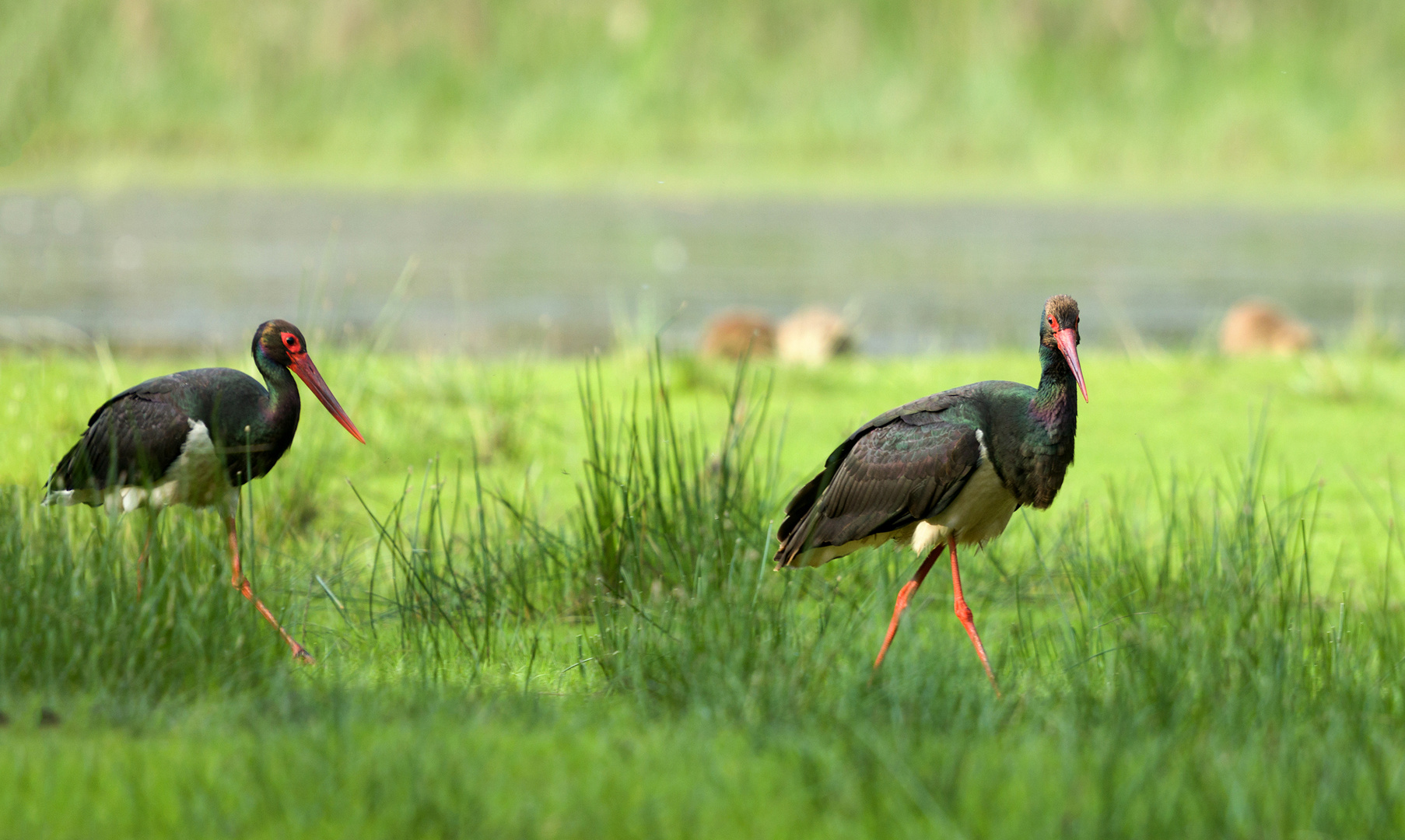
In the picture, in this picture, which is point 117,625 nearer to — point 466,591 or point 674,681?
point 466,591

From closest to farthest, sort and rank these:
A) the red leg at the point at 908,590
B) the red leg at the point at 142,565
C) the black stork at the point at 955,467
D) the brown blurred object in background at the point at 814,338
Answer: the red leg at the point at 142,565 < the black stork at the point at 955,467 < the red leg at the point at 908,590 < the brown blurred object in background at the point at 814,338

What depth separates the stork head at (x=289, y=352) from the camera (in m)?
5.51

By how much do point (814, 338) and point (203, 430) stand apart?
792 cm

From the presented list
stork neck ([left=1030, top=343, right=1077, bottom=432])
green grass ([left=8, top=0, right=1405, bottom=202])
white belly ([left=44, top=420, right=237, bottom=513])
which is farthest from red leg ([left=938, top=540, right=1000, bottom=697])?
green grass ([left=8, top=0, right=1405, bottom=202])

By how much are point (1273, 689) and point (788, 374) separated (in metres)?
6.71

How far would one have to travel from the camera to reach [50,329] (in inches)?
558

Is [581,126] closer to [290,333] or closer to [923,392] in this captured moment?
[923,392]

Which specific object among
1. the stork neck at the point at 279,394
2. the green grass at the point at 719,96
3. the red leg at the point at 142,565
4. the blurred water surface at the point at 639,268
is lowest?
the red leg at the point at 142,565

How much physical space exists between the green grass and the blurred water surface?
6.76 metres

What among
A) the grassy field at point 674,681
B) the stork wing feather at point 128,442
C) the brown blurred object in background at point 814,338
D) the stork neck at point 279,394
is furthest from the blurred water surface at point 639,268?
the grassy field at point 674,681

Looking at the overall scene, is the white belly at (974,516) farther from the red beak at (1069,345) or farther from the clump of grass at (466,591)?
the clump of grass at (466,591)

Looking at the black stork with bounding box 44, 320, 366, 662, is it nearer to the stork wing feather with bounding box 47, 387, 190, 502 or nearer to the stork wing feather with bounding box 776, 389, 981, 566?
the stork wing feather with bounding box 47, 387, 190, 502

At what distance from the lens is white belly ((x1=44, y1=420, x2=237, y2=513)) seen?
5422 millimetres

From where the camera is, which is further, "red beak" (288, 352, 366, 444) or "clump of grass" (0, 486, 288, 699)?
"red beak" (288, 352, 366, 444)
